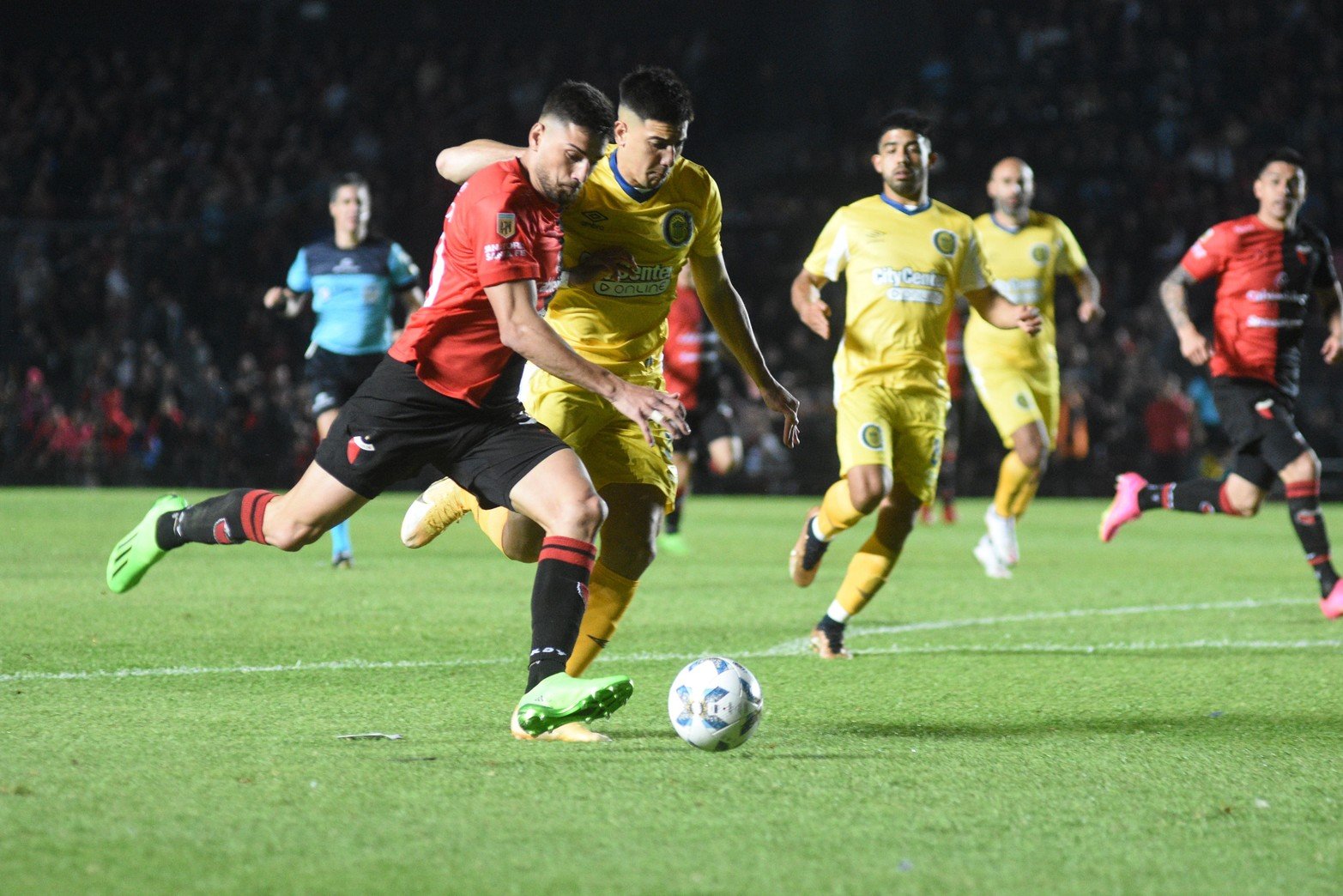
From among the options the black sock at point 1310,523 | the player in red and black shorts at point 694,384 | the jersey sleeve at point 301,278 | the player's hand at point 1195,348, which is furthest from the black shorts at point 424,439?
the player in red and black shorts at point 694,384

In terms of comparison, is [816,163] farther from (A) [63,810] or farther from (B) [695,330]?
(A) [63,810]

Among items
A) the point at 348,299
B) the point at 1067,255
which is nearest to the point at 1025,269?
the point at 1067,255

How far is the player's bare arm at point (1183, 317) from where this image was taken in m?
8.61

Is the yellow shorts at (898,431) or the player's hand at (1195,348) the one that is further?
the player's hand at (1195,348)

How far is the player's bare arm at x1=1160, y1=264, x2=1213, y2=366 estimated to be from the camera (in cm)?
861

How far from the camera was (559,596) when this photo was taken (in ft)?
15.3

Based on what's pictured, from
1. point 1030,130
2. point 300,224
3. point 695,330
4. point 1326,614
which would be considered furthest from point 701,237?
point 1030,130

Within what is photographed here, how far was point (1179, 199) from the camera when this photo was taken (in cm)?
2352

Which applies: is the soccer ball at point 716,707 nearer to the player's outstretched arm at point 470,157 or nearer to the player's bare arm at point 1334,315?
the player's outstretched arm at point 470,157

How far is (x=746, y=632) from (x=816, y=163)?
1934 cm

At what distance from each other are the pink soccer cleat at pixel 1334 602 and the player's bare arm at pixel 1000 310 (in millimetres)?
2523

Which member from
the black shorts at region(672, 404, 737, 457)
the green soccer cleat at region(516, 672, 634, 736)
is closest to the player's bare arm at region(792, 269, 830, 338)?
the green soccer cleat at region(516, 672, 634, 736)

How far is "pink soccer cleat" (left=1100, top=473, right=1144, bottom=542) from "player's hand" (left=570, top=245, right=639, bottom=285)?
5.42 meters

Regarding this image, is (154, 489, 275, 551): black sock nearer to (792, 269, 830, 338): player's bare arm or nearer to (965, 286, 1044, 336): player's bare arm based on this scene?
(792, 269, 830, 338): player's bare arm
